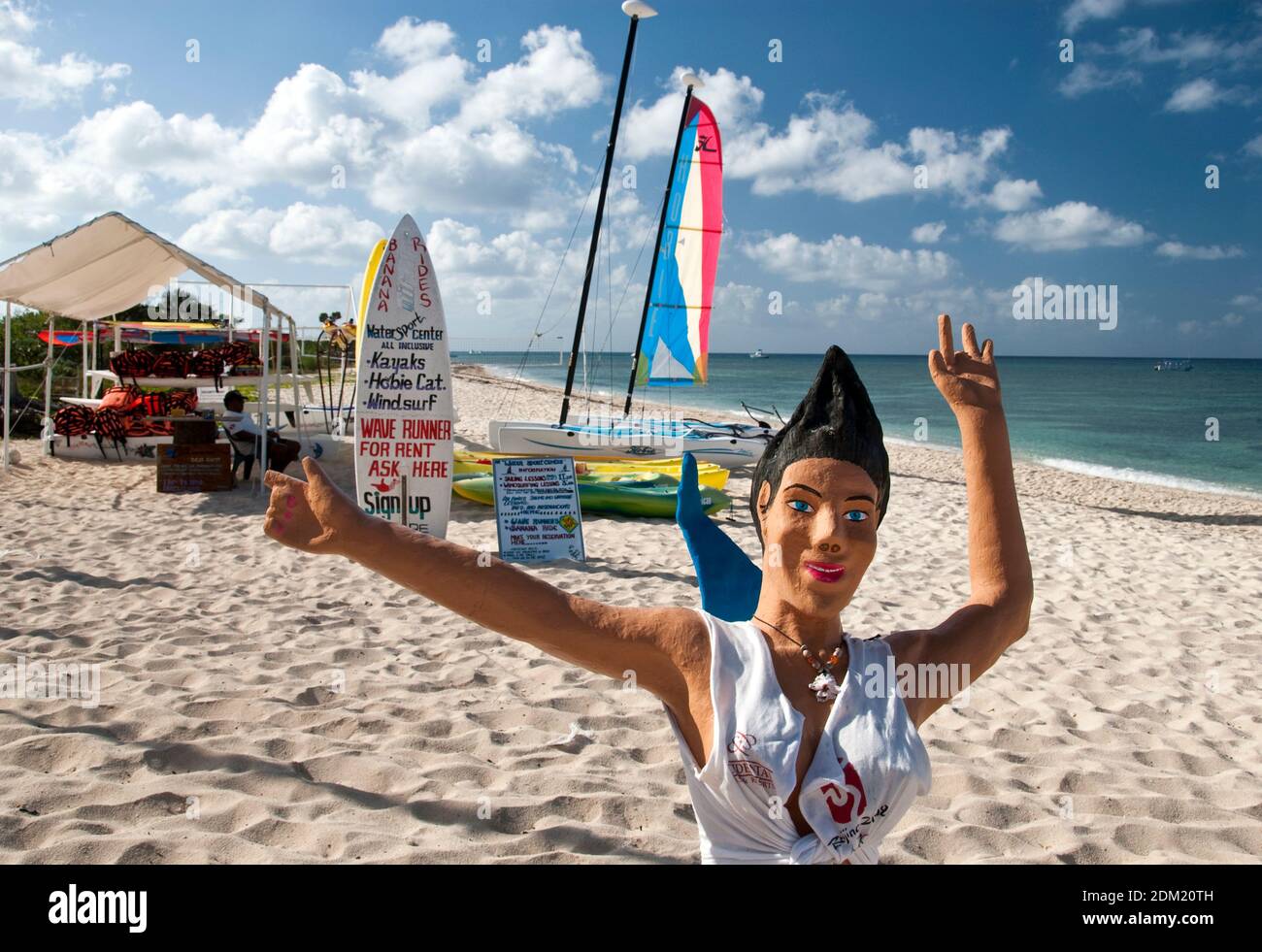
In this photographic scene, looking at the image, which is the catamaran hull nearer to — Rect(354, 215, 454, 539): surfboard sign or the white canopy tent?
the white canopy tent

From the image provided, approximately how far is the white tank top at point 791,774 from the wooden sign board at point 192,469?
9920mm

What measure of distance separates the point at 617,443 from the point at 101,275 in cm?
744

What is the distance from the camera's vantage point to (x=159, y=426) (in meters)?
12.9

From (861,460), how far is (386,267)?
6.73m

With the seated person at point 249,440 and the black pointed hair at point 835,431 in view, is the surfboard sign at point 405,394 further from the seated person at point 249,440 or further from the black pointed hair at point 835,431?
the black pointed hair at point 835,431

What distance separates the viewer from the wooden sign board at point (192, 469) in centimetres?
1005

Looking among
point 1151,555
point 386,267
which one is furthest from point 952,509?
point 386,267

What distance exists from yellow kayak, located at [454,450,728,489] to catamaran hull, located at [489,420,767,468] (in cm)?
107

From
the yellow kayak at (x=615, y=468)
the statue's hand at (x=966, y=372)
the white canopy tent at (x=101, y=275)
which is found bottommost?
the yellow kayak at (x=615, y=468)

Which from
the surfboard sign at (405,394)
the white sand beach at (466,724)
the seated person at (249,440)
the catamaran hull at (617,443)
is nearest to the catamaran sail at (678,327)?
the catamaran hull at (617,443)

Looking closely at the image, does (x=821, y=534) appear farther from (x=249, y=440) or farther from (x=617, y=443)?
(x=617, y=443)

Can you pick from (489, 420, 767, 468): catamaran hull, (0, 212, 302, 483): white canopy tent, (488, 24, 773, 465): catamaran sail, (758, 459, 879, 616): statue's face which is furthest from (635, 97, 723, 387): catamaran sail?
(758, 459, 879, 616): statue's face

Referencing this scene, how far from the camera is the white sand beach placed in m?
2.91
